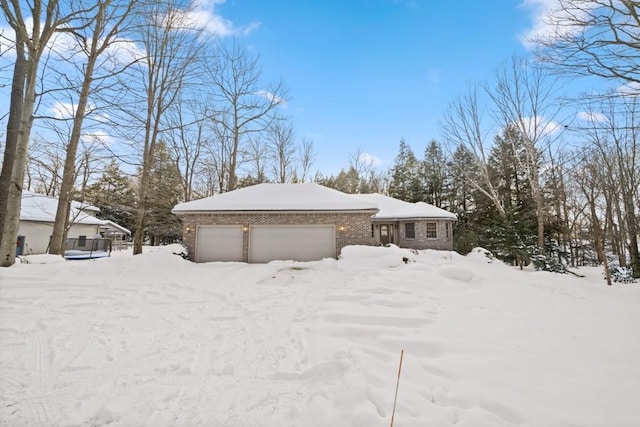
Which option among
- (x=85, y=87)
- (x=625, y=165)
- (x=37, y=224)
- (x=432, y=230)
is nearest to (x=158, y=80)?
(x=85, y=87)

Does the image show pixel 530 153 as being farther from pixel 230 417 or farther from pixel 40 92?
pixel 40 92

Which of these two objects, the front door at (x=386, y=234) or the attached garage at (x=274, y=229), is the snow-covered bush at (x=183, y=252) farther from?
the front door at (x=386, y=234)

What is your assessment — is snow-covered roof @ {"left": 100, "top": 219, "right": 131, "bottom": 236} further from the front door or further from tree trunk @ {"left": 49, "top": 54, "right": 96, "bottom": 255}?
the front door

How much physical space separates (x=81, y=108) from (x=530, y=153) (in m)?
20.8

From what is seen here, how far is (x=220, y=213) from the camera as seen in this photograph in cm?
1169

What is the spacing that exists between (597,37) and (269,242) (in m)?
11.0

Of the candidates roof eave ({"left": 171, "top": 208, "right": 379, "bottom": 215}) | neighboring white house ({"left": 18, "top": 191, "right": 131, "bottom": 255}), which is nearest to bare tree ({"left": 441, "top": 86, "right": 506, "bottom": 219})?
roof eave ({"left": 171, "top": 208, "right": 379, "bottom": 215})

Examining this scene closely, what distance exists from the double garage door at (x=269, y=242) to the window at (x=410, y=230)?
852 centimetres

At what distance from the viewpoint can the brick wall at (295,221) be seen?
11359 millimetres

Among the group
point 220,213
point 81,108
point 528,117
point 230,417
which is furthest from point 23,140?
point 528,117

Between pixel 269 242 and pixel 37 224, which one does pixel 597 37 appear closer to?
pixel 269 242

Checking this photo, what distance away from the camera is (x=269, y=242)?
11.6 meters

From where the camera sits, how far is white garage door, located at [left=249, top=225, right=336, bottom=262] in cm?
1144

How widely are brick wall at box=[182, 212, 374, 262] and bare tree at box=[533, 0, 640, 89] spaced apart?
752cm
